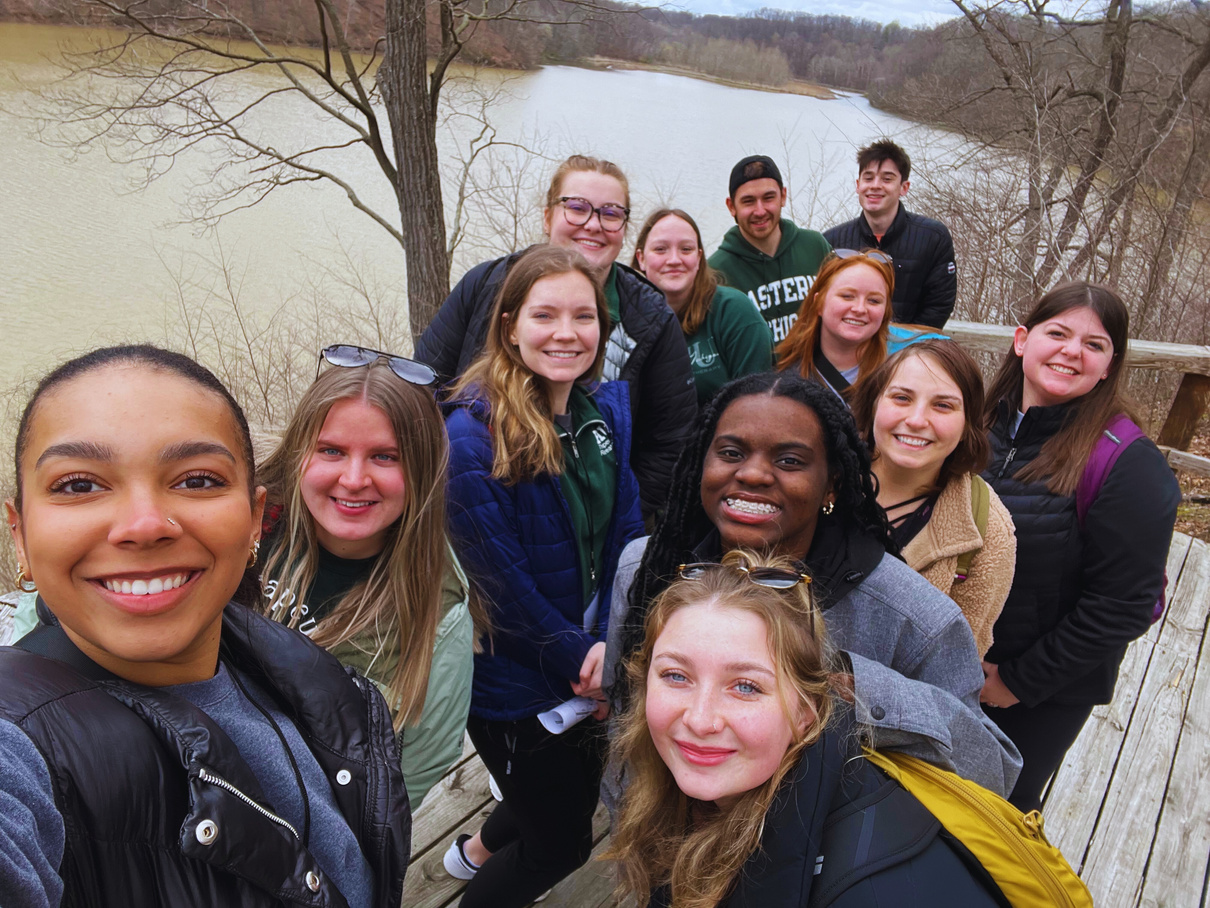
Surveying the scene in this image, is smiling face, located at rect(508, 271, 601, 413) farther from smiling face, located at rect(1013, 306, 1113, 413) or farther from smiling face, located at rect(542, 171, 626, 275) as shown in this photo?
smiling face, located at rect(1013, 306, 1113, 413)

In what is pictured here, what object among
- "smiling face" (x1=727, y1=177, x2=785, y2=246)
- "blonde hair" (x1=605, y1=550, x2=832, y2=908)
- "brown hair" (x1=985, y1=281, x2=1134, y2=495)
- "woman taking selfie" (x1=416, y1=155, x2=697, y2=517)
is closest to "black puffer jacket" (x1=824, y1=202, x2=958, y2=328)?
"smiling face" (x1=727, y1=177, x2=785, y2=246)

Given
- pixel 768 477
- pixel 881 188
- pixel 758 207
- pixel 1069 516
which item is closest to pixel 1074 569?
pixel 1069 516

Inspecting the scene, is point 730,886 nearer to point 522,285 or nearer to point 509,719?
point 509,719

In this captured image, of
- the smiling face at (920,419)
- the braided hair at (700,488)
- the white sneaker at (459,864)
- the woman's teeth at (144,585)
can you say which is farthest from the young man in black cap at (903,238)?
the woman's teeth at (144,585)

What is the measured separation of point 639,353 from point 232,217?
1370 cm

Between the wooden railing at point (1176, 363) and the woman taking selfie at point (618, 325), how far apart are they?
2.41m

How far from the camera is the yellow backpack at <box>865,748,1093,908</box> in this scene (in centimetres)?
122

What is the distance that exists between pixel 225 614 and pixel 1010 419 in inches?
80.6

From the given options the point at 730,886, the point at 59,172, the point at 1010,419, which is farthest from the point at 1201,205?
the point at 59,172

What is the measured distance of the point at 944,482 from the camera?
2053mm

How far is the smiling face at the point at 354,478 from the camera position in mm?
1791

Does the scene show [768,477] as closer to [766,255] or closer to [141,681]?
[141,681]

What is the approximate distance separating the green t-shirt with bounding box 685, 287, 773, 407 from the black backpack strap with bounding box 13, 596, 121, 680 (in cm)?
242

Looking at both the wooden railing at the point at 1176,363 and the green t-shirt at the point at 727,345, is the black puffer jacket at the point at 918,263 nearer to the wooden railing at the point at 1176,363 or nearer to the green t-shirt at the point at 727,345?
the wooden railing at the point at 1176,363
